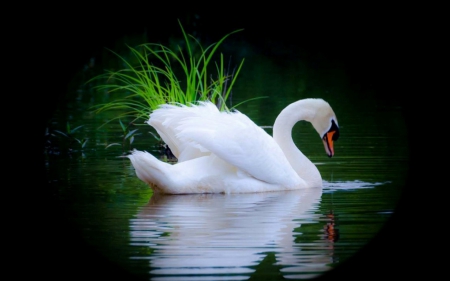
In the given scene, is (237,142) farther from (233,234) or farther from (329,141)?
(233,234)

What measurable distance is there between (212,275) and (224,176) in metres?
3.10

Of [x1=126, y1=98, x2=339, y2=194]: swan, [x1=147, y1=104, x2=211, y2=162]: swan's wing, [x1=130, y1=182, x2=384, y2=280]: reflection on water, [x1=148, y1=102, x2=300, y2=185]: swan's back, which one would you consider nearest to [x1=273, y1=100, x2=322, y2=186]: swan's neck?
[x1=126, y1=98, x2=339, y2=194]: swan

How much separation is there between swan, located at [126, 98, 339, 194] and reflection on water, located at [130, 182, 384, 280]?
0.14 metres

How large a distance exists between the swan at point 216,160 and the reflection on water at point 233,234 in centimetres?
14

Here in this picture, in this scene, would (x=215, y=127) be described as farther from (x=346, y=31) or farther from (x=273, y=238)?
(x=346, y=31)

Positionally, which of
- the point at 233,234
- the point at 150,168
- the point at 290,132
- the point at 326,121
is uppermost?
the point at 326,121

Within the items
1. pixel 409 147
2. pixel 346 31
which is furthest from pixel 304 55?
pixel 409 147

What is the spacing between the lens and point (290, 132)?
11008 millimetres

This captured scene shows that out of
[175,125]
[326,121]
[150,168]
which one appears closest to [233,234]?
[150,168]

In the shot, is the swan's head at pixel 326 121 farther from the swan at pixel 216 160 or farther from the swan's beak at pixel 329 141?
the swan at pixel 216 160

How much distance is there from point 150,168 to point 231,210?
94 cm

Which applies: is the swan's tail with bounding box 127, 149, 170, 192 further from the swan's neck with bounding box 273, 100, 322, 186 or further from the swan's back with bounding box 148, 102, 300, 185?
the swan's neck with bounding box 273, 100, 322, 186

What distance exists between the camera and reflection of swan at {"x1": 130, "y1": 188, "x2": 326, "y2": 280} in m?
7.51

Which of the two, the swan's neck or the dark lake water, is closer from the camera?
the dark lake water
